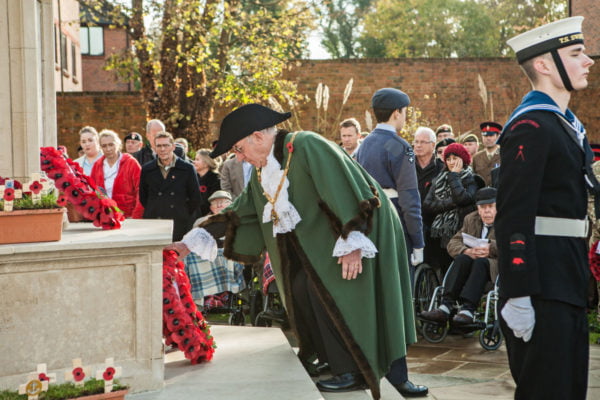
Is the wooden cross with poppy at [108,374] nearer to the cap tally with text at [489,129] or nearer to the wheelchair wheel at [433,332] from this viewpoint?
the wheelchair wheel at [433,332]

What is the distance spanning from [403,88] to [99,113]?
22.8 ft

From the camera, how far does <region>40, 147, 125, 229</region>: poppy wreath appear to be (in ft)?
14.9

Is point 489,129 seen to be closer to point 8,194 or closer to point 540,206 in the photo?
point 540,206

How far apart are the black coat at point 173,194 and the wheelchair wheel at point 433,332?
9.08 ft

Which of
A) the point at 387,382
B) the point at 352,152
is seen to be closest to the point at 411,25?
the point at 352,152

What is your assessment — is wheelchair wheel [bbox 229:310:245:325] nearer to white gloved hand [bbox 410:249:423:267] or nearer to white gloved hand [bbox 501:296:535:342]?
white gloved hand [bbox 410:249:423:267]

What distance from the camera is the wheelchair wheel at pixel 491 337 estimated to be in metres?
7.02

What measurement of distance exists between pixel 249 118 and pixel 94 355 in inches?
56.4

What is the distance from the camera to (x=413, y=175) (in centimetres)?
595

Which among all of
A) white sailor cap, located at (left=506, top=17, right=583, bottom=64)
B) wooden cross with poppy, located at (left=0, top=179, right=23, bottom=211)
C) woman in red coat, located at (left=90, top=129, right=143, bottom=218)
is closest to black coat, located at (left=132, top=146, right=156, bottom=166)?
woman in red coat, located at (left=90, top=129, right=143, bottom=218)

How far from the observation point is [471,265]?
7465 mm

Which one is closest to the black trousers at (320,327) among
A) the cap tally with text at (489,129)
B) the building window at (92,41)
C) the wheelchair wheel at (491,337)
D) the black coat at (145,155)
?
the wheelchair wheel at (491,337)

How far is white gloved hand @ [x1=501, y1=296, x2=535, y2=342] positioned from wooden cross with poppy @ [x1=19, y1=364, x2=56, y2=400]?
188cm

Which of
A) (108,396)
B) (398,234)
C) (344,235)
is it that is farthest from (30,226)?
(398,234)
